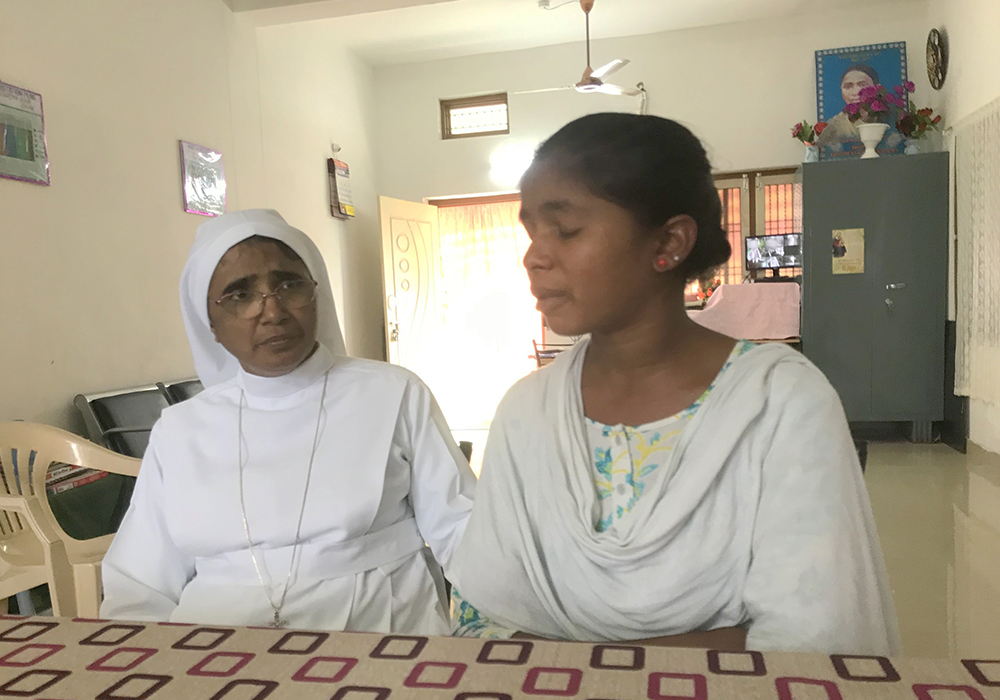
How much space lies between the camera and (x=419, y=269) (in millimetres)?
6930

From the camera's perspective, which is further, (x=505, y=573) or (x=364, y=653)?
(x=505, y=573)

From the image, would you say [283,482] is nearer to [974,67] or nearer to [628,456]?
[628,456]

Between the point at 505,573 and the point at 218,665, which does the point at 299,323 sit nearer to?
the point at 505,573

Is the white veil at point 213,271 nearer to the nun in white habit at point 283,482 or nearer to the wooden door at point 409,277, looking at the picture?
the nun in white habit at point 283,482

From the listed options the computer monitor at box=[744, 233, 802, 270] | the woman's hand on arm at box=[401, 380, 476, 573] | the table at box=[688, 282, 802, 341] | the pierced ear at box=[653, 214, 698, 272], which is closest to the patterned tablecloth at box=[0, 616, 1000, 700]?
the pierced ear at box=[653, 214, 698, 272]

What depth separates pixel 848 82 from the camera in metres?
5.95

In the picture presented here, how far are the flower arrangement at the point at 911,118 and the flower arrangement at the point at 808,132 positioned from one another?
0.54 meters

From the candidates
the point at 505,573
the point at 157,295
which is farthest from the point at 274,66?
the point at 505,573

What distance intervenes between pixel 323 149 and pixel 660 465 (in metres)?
5.67

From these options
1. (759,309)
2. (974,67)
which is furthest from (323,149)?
(974,67)

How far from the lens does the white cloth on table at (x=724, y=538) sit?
30.7 inches

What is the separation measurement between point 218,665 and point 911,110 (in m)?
6.26

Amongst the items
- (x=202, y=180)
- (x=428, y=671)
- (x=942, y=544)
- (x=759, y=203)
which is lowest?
(x=942, y=544)

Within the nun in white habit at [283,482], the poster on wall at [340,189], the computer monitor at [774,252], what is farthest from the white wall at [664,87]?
the nun in white habit at [283,482]
